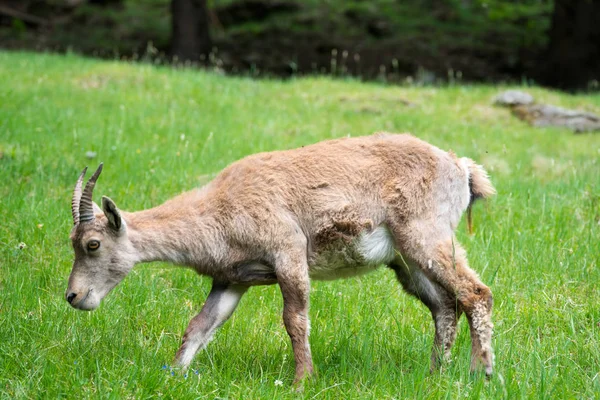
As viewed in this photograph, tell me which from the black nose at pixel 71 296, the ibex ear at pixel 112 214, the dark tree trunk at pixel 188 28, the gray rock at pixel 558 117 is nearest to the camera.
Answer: the ibex ear at pixel 112 214

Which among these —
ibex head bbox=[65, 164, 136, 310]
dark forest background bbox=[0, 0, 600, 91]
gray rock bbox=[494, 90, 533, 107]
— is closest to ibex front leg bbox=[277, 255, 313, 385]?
ibex head bbox=[65, 164, 136, 310]

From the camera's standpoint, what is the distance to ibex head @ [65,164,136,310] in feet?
17.4

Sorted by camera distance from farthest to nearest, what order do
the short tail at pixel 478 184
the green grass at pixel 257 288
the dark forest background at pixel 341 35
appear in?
the dark forest background at pixel 341 35 → the short tail at pixel 478 184 → the green grass at pixel 257 288

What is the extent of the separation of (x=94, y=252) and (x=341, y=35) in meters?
17.8

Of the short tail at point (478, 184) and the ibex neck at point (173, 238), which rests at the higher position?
the short tail at point (478, 184)

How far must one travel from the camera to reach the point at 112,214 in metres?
5.22

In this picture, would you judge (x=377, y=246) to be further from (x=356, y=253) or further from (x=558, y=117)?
(x=558, y=117)

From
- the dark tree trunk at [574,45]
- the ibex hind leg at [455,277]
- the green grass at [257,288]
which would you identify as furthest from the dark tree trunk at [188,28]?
the ibex hind leg at [455,277]

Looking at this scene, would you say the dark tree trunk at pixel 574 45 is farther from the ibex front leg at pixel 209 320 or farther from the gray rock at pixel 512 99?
the ibex front leg at pixel 209 320

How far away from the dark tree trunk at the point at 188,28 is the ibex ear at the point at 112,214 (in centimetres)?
1432

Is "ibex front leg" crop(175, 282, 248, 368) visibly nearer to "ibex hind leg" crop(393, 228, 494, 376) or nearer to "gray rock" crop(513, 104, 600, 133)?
"ibex hind leg" crop(393, 228, 494, 376)

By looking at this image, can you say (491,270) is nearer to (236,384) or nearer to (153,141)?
(236,384)

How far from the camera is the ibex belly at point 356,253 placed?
5484mm

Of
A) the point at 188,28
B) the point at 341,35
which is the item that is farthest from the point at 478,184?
the point at 341,35
